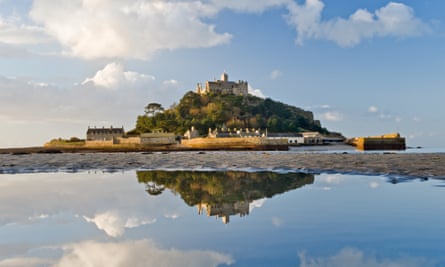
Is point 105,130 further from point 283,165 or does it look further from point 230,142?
point 283,165

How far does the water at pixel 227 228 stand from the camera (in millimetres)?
6570

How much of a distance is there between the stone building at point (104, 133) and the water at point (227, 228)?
142m

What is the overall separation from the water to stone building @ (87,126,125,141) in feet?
467

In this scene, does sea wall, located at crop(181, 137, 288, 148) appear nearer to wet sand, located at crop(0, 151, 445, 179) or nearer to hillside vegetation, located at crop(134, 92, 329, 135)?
hillside vegetation, located at crop(134, 92, 329, 135)

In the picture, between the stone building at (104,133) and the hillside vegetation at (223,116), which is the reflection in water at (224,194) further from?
the hillside vegetation at (223,116)

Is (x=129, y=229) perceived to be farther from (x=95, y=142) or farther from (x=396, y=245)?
(x=95, y=142)

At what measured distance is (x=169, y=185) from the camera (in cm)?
1773

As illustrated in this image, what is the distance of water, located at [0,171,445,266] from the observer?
6.57 m

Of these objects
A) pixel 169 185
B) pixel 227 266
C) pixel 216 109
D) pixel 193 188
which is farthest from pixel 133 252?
pixel 216 109

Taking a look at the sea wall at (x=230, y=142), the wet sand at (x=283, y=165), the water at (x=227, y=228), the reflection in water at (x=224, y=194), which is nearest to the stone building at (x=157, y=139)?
the sea wall at (x=230, y=142)

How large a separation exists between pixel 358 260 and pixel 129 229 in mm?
4723

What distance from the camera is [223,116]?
571 feet

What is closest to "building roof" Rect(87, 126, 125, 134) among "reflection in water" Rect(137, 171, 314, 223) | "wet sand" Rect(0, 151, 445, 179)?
"wet sand" Rect(0, 151, 445, 179)

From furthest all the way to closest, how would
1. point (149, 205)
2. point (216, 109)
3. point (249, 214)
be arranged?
point (216, 109) < point (149, 205) < point (249, 214)
